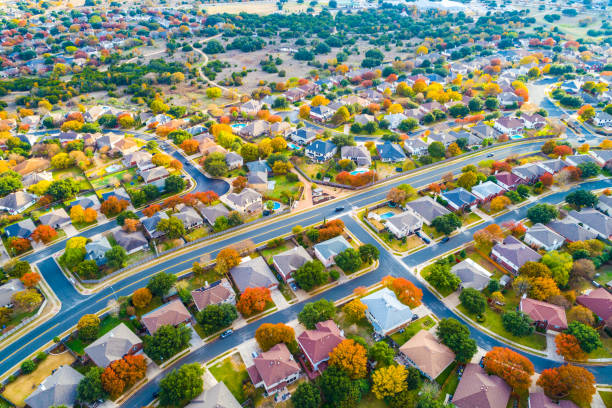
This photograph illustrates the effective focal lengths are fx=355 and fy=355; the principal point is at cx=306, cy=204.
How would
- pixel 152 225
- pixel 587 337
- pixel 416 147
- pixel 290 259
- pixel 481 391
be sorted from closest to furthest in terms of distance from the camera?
pixel 481 391 < pixel 587 337 < pixel 290 259 < pixel 152 225 < pixel 416 147

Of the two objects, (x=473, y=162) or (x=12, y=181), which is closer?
(x=12, y=181)

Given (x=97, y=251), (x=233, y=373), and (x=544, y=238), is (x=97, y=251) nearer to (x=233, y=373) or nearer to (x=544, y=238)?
(x=233, y=373)

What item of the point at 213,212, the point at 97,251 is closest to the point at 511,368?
the point at 213,212

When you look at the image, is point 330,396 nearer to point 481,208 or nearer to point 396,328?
point 396,328

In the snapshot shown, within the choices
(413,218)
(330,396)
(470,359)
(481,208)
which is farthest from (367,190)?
(330,396)

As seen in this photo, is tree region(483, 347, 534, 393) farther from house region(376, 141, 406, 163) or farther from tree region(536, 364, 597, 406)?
house region(376, 141, 406, 163)

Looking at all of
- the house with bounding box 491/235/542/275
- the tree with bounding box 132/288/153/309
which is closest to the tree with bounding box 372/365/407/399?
the house with bounding box 491/235/542/275
